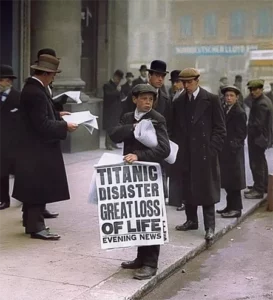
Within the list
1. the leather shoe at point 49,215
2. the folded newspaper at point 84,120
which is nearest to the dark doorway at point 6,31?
the leather shoe at point 49,215

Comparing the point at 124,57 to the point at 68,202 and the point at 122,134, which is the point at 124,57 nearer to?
the point at 68,202

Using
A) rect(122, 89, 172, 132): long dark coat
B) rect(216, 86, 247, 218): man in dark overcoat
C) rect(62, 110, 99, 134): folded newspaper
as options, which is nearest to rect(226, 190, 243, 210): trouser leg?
rect(216, 86, 247, 218): man in dark overcoat

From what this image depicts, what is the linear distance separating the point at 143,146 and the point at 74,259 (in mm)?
1357

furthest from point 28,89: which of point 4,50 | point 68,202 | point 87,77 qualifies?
point 87,77

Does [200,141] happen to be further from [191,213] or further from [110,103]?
[110,103]

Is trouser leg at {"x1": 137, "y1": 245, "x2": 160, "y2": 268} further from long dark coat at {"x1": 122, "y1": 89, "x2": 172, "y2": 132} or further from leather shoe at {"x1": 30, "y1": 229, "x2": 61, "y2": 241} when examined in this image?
long dark coat at {"x1": 122, "y1": 89, "x2": 172, "y2": 132}

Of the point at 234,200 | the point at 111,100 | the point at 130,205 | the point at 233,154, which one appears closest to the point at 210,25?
the point at 111,100

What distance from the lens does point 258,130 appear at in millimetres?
9727

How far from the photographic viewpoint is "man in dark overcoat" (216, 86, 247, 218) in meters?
8.47

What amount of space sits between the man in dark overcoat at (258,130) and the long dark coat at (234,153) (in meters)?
1.15

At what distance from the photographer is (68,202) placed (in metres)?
9.05

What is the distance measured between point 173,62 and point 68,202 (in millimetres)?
9884

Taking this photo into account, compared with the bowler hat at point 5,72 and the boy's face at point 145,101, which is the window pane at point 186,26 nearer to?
the bowler hat at point 5,72

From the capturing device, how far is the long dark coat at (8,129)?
8.17m
